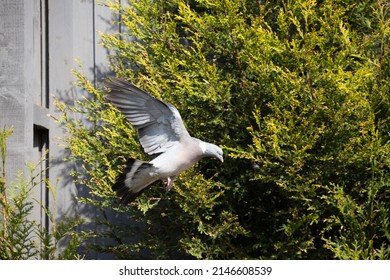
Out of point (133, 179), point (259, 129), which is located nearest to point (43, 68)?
point (133, 179)

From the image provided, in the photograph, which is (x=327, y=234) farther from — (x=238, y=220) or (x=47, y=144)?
(x=47, y=144)

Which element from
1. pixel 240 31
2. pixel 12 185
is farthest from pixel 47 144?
pixel 240 31

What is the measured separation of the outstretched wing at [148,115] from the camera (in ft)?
13.3

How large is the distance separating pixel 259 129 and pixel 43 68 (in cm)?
158

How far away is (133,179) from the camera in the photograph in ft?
14.4

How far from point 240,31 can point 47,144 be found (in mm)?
1566

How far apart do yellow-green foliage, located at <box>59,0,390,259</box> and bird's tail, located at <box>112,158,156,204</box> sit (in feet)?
1.56

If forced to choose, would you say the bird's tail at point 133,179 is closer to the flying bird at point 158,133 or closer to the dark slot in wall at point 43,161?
the flying bird at point 158,133

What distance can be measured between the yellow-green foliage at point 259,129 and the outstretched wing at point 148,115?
2.37 feet

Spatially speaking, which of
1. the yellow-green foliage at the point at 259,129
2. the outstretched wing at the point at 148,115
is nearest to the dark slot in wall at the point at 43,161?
the yellow-green foliage at the point at 259,129

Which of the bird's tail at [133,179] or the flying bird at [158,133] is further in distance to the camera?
the bird's tail at [133,179]

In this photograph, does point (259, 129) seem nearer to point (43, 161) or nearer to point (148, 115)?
point (148, 115)

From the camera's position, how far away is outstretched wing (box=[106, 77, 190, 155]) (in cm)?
407

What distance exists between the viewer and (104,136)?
17.8 feet
